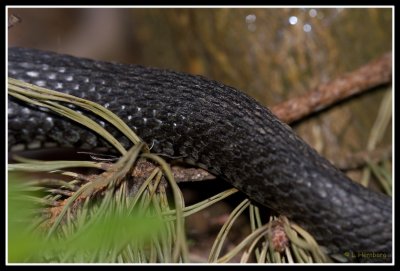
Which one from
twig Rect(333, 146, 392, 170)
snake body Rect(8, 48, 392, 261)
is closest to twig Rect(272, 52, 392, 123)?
twig Rect(333, 146, 392, 170)

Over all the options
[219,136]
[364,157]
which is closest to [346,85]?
[364,157]

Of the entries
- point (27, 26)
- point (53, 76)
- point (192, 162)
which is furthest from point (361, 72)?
point (27, 26)

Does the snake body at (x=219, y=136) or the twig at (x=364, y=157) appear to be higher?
the twig at (x=364, y=157)

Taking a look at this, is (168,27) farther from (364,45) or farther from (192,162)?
(192,162)

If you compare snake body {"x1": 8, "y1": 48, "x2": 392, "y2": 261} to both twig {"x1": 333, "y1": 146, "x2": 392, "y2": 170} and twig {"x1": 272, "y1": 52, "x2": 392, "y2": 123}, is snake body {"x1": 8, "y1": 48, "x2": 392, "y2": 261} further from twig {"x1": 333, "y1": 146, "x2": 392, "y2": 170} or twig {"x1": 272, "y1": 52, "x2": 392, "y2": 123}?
twig {"x1": 333, "y1": 146, "x2": 392, "y2": 170}

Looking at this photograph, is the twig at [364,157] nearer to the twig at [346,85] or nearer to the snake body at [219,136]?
the twig at [346,85]

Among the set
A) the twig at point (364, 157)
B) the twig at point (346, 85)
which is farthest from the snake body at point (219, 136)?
the twig at point (364, 157)
